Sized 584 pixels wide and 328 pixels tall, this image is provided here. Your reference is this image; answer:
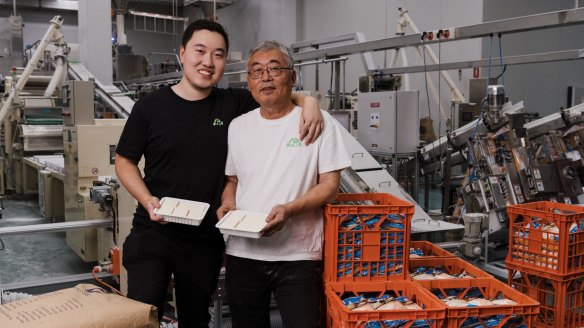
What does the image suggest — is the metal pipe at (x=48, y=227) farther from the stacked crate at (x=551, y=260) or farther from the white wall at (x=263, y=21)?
the white wall at (x=263, y=21)

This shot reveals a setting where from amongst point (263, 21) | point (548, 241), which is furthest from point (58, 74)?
point (263, 21)

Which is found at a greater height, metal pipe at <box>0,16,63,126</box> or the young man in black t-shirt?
metal pipe at <box>0,16,63,126</box>

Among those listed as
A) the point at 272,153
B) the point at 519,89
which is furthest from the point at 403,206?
the point at 519,89

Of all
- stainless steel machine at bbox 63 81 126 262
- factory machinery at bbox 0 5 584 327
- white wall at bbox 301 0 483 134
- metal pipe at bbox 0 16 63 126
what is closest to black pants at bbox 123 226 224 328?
factory machinery at bbox 0 5 584 327

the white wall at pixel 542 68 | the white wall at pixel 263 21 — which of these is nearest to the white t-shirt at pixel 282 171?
the white wall at pixel 542 68

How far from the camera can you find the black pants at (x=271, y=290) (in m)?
1.84

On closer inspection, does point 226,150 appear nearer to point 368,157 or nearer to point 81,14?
point 368,157

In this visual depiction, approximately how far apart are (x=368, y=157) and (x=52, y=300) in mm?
2770

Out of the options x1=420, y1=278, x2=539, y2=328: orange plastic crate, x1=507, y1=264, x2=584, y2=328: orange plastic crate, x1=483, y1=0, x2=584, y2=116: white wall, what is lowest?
x1=507, y1=264, x2=584, y2=328: orange plastic crate

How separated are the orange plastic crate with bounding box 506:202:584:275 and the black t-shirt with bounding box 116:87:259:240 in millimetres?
1482

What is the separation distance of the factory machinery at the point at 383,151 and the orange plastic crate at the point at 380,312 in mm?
987

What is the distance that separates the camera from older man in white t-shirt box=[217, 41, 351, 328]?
185cm

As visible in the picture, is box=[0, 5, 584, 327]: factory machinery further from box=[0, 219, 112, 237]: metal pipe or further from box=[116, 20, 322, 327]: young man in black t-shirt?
box=[116, 20, 322, 327]: young man in black t-shirt

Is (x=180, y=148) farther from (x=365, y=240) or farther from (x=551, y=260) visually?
(x=551, y=260)
